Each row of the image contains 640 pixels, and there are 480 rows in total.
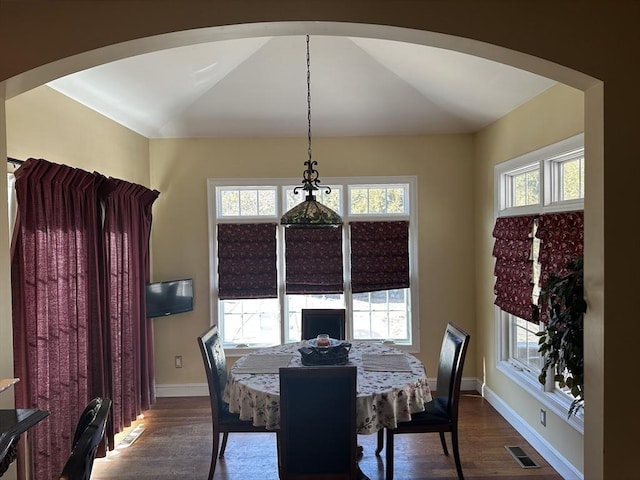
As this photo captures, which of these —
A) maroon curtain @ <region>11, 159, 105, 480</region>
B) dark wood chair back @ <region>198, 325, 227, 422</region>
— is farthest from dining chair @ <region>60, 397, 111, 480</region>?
dark wood chair back @ <region>198, 325, 227, 422</region>

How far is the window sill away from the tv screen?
3111mm

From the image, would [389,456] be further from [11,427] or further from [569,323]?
[11,427]

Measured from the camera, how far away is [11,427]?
1454 millimetres

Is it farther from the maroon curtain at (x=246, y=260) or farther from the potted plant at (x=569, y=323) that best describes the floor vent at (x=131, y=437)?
the potted plant at (x=569, y=323)

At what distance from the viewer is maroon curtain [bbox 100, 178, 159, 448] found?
3.48 metres

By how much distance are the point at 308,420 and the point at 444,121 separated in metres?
3.34

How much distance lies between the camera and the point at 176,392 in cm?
469

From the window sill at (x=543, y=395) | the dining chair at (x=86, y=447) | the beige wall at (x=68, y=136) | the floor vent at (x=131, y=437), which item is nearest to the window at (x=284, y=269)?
the beige wall at (x=68, y=136)

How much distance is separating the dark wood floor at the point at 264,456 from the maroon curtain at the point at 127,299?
303 mm

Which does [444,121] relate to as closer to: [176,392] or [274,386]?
[274,386]

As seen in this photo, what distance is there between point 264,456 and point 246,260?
195cm

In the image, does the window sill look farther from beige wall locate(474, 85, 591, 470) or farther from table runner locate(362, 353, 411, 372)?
table runner locate(362, 353, 411, 372)

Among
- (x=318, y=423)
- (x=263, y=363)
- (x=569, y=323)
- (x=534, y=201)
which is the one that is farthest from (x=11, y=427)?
(x=534, y=201)

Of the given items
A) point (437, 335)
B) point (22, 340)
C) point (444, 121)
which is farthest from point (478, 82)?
point (22, 340)
